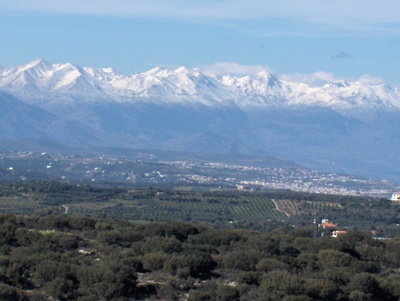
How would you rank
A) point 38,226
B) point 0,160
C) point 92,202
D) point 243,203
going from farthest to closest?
point 0,160 → point 243,203 → point 92,202 → point 38,226

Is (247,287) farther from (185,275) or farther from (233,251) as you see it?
(233,251)

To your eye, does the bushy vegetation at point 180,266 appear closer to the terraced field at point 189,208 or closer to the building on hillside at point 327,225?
the building on hillside at point 327,225

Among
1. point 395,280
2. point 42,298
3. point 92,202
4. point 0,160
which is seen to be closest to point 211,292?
point 42,298

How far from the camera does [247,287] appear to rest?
80.9ft

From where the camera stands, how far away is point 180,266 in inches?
1025

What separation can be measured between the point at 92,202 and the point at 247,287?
6102 cm

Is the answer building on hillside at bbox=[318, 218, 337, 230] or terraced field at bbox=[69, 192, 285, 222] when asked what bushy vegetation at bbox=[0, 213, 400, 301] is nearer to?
building on hillside at bbox=[318, 218, 337, 230]

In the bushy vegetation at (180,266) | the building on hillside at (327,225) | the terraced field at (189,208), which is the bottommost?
the terraced field at (189,208)

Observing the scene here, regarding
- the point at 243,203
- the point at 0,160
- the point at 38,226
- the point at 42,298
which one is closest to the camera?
the point at 42,298

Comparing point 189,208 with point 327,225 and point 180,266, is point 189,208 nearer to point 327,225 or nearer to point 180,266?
point 327,225

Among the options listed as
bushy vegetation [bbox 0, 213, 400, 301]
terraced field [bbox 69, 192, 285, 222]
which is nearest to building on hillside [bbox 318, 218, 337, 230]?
terraced field [bbox 69, 192, 285, 222]

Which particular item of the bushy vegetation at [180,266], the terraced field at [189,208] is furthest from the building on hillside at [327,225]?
the bushy vegetation at [180,266]

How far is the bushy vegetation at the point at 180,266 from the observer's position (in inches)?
947

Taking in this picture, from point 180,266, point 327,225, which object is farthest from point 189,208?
point 180,266
